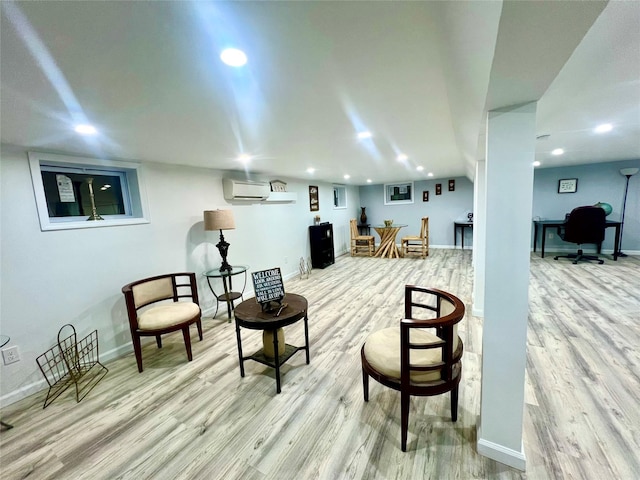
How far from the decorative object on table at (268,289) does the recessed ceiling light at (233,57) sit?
133 centimetres

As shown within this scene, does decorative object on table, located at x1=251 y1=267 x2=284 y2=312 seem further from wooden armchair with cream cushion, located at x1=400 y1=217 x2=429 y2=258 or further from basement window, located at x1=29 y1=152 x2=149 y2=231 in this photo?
wooden armchair with cream cushion, located at x1=400 y1=217 x2=429 y2=258

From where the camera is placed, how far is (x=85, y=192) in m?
2.49

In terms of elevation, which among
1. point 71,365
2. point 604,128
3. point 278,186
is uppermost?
point 604,128

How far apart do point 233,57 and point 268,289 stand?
4.98ft

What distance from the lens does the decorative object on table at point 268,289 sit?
2.00 metres

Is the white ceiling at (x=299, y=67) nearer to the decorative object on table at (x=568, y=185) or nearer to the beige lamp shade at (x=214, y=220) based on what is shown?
the beige lamp shade at (x=214, y=220)

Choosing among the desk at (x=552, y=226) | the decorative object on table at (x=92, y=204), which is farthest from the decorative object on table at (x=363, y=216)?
the decorative object on table at (x=92, y=204)

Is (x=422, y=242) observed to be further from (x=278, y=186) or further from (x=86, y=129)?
(x=86, y=129)

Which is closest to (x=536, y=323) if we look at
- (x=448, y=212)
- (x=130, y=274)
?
(x=130, y=274)

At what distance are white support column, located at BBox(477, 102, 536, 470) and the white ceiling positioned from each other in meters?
0.15

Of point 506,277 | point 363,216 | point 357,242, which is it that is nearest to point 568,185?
point 363,216

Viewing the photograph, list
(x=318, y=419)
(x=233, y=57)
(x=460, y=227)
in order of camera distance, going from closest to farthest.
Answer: (x=233, y=57) → (x=318, y=419) → (x=460, y=227)

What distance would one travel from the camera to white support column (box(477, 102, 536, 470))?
1.14 meters

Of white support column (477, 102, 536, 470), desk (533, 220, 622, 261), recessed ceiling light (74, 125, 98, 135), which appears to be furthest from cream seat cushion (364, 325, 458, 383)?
desk (533, 220, 622, 261)
